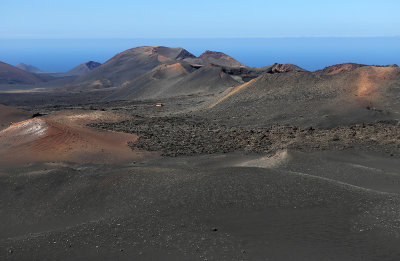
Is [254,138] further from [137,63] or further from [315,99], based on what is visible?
[137,63]

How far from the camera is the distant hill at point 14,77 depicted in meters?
110

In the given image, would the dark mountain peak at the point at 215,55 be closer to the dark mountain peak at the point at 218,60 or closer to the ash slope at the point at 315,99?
the dark mountain peak at the point at 218,60


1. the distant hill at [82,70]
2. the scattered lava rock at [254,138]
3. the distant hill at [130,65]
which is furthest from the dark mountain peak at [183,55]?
the scattered lava rock at [254,138]

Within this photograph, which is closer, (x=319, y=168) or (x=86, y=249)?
(x=86, y=249)

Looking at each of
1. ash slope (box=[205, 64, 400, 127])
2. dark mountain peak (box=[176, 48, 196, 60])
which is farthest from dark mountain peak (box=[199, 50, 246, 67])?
ash slope (box=[205, 64, 400, 127])

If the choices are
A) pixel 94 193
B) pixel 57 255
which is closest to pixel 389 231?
pixel 57 255

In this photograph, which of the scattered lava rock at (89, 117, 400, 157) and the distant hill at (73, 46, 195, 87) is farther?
the distant hill at (73, 46, 195, 87)

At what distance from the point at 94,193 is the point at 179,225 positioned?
186 inches

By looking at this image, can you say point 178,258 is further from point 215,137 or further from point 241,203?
point 215,137

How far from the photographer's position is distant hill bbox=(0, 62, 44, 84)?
11016 centimetres

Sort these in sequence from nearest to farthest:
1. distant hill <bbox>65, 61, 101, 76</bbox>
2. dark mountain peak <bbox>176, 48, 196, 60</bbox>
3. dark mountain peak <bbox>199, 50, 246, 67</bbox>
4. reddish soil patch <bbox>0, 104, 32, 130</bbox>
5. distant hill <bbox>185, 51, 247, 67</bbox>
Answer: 1. reddish soil patch <bbox>0, 104, 32, 130</bbox>
2. distant hill <bbox>185, 51, 247, 67</bbox>
3. dark mountain peak <bbox>199, 50, 246, 67</bbox>
4. dark mountain peak <bbox>176, 48, 196, 60</bbox>
5. distant hill <bbox>65, 61, 101, 76</bbox>

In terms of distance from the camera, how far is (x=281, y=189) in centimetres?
1505

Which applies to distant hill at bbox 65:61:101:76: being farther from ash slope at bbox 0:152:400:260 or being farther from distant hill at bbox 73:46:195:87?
ash slope at bbox 0:152:400:260

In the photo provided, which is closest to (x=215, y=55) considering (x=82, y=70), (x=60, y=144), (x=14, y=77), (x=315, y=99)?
(x=14, y=77)
